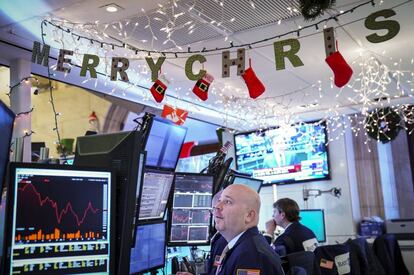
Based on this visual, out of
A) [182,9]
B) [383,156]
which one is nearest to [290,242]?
[182,9]

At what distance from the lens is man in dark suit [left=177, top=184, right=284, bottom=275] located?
2.09m

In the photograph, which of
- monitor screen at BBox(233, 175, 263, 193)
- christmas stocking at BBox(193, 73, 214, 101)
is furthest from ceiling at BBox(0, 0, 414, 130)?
monitor screen at BBox(233, 175, 263, 193)

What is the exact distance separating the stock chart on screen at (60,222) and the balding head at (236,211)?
2.51 ft

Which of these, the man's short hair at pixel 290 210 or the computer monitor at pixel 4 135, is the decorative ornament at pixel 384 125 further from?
the computer monitor at pixel 4 135

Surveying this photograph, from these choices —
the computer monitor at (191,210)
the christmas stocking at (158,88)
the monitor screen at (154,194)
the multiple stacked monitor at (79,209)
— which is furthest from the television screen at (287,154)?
the multiple stacked monitor at (79,209)

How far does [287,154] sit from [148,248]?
494cm

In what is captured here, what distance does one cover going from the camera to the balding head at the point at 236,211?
2.38 m

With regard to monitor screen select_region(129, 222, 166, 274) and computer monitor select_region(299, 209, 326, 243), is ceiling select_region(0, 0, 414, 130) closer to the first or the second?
computer monitor select_region(299, 209, 326, 243)

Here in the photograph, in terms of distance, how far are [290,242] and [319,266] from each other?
1.34ft

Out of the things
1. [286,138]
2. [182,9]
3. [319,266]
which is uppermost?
[182,9]

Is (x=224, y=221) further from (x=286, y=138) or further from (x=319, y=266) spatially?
(x=286, y=138)

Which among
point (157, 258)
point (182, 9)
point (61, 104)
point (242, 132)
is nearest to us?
point (157, 258)

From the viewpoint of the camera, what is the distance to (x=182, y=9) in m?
3.58

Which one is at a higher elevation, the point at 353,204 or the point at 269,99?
the point at 269,99
